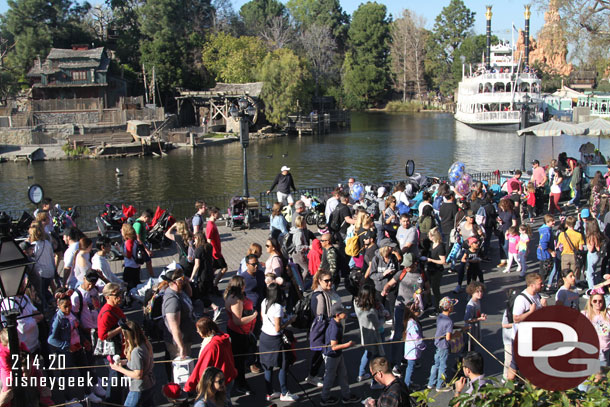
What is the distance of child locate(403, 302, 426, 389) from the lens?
7062mm

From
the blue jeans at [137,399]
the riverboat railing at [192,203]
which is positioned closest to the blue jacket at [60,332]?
the blue jeans at [137,399]

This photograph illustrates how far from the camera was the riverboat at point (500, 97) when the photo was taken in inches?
2307

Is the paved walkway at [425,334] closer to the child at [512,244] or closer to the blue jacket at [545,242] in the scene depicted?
the child at [512,244]

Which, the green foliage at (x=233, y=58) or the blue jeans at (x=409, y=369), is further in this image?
the green foliage at (x=233, y=58)

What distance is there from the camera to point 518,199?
15.5 m

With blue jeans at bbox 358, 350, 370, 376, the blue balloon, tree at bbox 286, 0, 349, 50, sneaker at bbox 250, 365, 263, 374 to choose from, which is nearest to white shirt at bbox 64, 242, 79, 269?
sneaker at bbox 250, 365, 263, 374

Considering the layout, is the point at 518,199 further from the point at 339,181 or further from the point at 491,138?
the point at 491,138

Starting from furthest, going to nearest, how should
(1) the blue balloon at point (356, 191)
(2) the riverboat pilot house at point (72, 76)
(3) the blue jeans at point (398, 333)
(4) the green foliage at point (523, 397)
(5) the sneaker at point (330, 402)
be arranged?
(2) the riverboat pilot house at point (72, 76)
(1) the blue balloon at point (356, 191)
(3) the blue jeans at point (398, 333)
(5) the sneaker at point (330, 402)
(4) the green foliage at point (523, 397)

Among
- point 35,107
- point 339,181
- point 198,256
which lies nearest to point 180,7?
point 35,107

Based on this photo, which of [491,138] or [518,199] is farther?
[491,138]

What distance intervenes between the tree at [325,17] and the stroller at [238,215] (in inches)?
3498

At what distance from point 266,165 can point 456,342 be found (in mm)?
32381

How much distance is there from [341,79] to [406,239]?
87574mm

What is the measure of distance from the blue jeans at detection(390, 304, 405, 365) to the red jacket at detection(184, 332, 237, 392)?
258 centimetres
